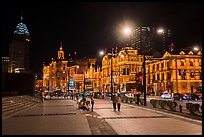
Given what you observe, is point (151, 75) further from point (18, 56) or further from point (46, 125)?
point (46, 125)

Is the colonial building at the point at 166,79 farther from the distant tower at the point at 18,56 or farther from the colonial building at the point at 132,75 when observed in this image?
the distant tower at the point at 18,56

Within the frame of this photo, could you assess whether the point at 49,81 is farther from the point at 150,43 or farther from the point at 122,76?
the point at 122,76

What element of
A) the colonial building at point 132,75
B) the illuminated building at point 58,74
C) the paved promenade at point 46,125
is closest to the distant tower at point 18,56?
the illuminated building at point 58,74

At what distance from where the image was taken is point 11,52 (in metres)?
130

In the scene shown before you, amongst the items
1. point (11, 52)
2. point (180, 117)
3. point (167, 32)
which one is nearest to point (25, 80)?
point (180, 117)

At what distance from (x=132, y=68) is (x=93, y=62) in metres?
43.6

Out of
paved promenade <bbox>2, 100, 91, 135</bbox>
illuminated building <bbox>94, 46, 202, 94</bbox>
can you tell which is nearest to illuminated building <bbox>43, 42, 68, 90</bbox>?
illuminated building <bbox>94, 46, 202, 94</bbox>

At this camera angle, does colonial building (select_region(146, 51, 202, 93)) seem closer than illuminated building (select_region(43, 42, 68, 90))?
Yes

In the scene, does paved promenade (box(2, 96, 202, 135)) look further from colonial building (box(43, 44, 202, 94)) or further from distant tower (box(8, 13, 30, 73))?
distant tower (box(8, 13, 30, 73))

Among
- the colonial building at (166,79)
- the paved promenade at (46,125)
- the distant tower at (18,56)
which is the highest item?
the distant tower at (18,56)

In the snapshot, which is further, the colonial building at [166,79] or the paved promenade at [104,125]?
the colonial building at [166,79]

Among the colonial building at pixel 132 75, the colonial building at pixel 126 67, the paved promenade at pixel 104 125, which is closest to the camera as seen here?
the paved promenade at pixel 104 125

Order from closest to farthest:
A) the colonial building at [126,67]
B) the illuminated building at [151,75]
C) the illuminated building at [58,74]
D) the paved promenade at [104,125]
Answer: the paved promenade at [104,125]
the illuminated building at [151,75]
the colonial building at [126,67]
the illuminated building at [58,74]

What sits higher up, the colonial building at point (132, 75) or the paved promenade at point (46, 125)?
the colonial building at point (132, 75)
